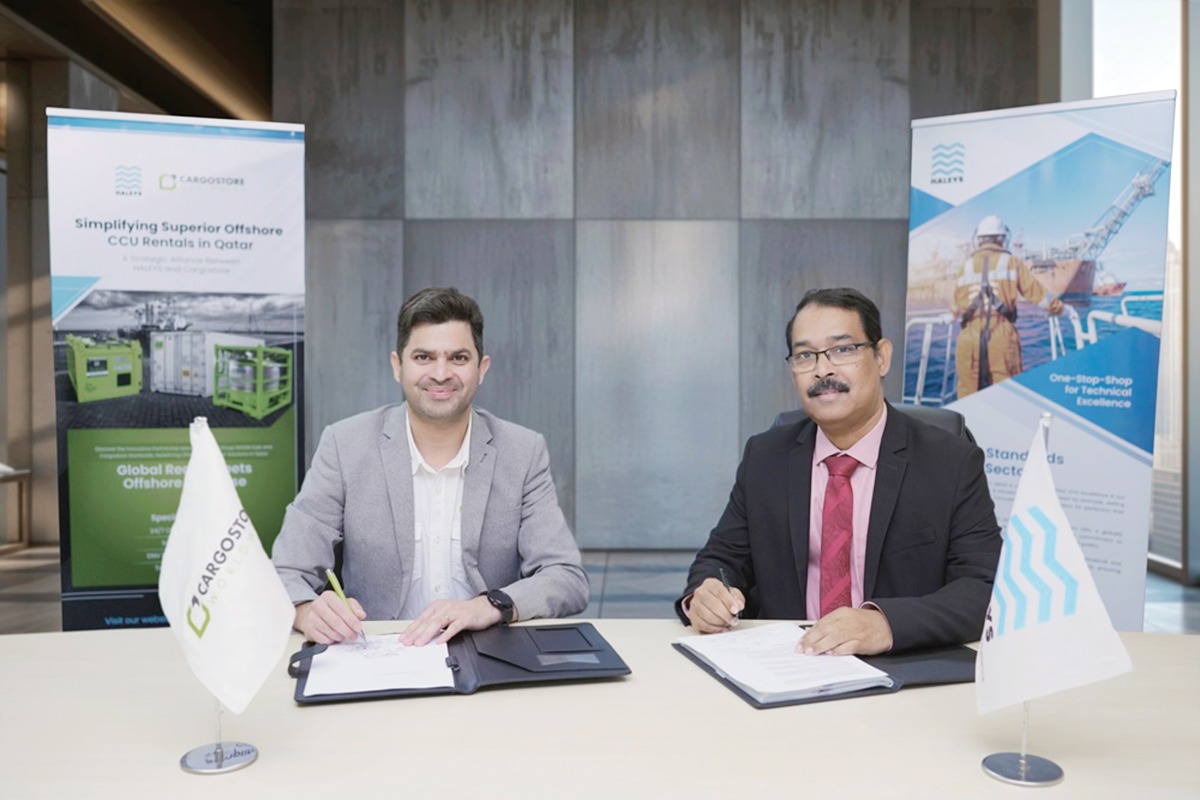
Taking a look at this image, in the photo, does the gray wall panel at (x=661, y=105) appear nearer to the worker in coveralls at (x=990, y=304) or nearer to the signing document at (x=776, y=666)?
the worker in coveralls at (x=990, y=304)

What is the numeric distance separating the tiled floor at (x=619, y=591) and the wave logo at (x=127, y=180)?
262 centimetres

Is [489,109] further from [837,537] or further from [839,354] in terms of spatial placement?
[837,537]

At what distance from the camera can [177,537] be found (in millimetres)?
1159

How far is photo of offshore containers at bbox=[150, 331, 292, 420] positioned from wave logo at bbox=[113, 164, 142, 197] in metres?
0.47

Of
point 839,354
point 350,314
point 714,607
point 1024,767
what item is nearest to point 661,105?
point 350,314

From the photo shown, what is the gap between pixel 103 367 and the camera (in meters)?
2.95

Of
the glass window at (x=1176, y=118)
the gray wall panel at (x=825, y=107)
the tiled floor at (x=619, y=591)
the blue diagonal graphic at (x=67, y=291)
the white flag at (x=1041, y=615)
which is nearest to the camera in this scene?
the white flag at (x=1041, y=615)

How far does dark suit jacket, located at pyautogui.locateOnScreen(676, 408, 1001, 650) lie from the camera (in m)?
1.99

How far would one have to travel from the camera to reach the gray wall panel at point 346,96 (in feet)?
19.0

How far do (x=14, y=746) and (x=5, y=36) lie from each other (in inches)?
230

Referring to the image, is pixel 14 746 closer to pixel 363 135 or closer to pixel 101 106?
pixel 363 135

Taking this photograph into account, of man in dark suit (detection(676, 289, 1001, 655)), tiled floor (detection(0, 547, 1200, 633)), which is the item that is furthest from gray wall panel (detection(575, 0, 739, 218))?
man in dark suit (detection(676, 289, 1001, 655))

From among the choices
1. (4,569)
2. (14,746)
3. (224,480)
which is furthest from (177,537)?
(4,569)

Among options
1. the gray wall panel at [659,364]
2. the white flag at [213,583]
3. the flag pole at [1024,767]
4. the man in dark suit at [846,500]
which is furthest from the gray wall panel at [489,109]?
the flag pole at [1024,767]
